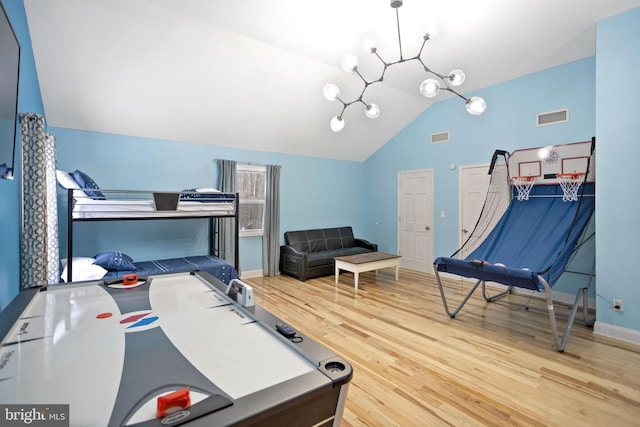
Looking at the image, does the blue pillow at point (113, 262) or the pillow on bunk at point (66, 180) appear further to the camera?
the blue pillow at point (113, 262)

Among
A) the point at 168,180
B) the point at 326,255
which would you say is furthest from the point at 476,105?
the point at 168,180

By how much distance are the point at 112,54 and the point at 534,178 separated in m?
4.99

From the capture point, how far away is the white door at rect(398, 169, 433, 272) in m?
5.59

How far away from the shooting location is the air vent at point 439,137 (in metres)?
5.30

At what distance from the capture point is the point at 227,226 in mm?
4766

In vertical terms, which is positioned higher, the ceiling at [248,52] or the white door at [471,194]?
the ceiling at [248,52]

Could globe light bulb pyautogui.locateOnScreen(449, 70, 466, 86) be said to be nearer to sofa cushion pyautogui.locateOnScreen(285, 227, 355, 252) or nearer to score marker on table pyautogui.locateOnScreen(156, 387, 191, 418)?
score marker on table pyautogui.locateOnScreen(156, 387, 191, 418)

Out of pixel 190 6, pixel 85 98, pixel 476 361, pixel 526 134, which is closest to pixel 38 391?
pixel 476 361

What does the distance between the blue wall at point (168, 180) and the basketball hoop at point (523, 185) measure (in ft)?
11.1

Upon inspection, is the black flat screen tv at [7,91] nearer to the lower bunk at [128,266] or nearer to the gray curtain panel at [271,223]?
the lower bunk at [128,266]

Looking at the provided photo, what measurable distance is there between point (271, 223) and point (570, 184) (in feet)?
13.8

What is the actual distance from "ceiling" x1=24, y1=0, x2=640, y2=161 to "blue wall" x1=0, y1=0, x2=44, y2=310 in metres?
0.38

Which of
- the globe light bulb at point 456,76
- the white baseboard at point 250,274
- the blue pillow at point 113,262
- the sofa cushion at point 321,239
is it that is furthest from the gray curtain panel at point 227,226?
the globe light bulb at point 456,76

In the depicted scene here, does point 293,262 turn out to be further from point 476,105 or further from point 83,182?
point 476,105
